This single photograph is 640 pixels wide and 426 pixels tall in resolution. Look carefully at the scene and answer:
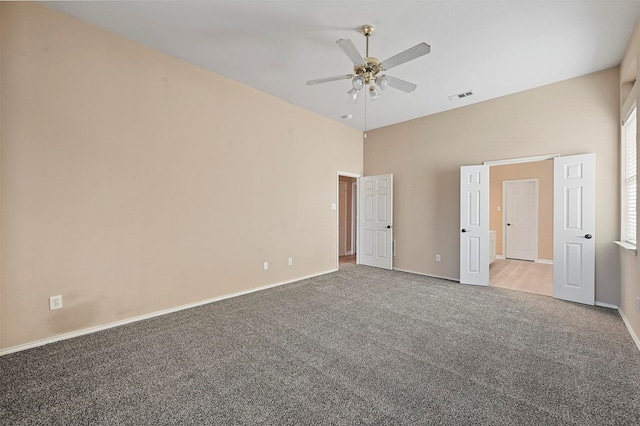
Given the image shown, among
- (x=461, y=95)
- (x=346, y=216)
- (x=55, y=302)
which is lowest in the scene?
(x=55, y=302)

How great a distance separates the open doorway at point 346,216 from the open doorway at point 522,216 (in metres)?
3.37

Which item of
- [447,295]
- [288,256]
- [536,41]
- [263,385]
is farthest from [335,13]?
[447,295]

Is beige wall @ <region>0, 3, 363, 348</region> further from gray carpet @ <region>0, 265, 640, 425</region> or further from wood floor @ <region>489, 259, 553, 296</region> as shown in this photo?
wood floor @ <region>489, 259, 553, 296</region>

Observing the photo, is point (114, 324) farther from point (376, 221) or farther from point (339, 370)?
point (376, 221)

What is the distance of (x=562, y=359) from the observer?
234 centimetres

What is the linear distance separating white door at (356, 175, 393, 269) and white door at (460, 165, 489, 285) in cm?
138

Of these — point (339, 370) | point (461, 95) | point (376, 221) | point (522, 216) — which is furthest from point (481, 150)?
point (339, 370)

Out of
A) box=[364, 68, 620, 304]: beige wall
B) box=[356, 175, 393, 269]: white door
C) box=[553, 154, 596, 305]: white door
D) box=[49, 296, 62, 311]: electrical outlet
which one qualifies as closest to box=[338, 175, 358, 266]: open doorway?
box=[356, 175, 393, 269]: white door

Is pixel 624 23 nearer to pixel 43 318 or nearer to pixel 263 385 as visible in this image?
pixel 263 385

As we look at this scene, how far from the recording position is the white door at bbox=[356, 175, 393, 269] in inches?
228

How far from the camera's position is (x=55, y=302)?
2.65 meters

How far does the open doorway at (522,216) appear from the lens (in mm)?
6566

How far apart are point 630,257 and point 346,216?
5499 millimetres

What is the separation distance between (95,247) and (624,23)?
18.5 feet
